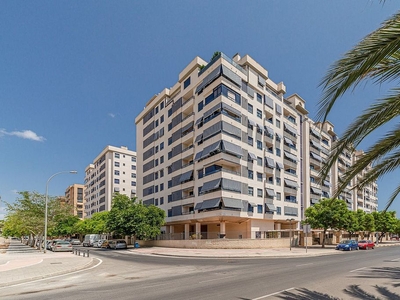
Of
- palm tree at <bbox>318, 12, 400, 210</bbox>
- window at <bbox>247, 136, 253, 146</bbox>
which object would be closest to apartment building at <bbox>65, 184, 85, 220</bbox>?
window at <bbox>247, 136, 253, 146</bbox>

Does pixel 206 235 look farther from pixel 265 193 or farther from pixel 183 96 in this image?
pixel 183 96

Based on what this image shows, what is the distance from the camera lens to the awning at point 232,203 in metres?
38.3

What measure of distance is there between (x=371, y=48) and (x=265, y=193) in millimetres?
43950

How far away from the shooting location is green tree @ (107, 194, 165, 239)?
137 feet

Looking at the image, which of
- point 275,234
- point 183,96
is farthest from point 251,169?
point 183,96

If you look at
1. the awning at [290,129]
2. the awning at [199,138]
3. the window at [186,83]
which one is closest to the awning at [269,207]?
the awning at [199,138]

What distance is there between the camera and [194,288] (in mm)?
11117

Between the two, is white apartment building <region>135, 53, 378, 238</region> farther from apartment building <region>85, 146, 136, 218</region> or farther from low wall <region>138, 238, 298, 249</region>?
apartment building <region>85, 146, 136, 218</region>

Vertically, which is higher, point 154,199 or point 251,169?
point 251,169

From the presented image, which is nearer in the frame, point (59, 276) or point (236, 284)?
point (236, 284)

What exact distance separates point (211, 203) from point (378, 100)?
115 ft

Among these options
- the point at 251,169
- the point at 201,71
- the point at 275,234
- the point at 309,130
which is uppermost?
the point at 201,71

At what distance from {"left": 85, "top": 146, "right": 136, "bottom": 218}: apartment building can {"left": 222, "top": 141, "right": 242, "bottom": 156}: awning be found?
55.5 meters

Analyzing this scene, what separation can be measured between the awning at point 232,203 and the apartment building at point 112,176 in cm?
5527
